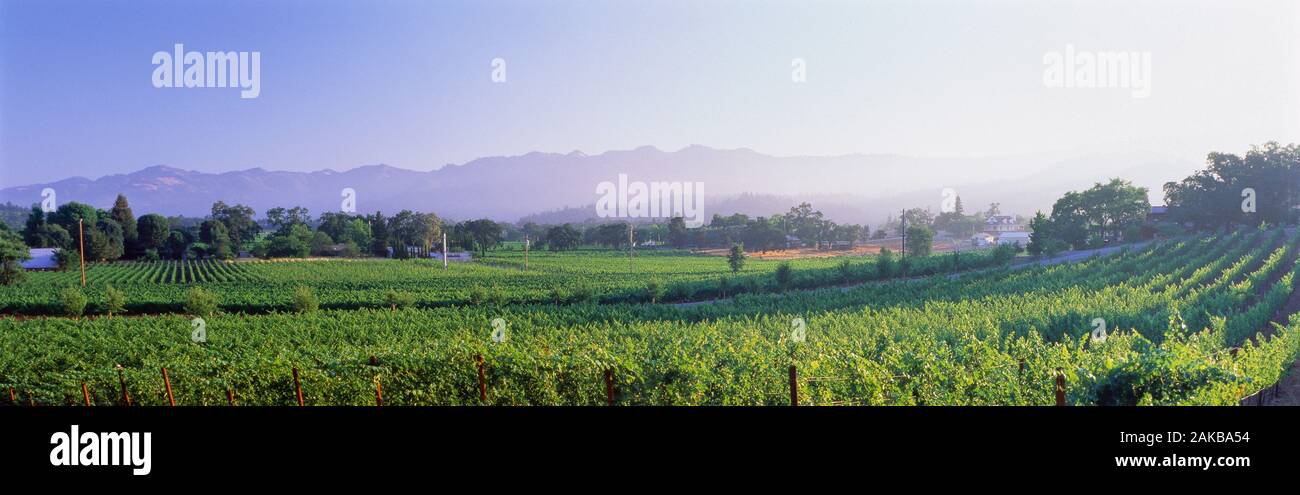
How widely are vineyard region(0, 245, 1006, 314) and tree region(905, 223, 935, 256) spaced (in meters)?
1.72

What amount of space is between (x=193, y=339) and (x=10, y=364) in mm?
3040

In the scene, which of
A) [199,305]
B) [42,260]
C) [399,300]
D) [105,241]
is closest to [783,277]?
[399,300]

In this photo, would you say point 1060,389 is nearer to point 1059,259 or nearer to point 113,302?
point 113,302

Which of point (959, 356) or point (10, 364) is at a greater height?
point (959, 356)

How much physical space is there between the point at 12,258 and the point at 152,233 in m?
3.45

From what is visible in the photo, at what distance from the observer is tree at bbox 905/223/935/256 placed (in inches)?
1132

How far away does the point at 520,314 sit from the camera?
16.9 meters

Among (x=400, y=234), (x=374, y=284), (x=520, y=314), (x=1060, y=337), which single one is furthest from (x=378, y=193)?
(x=1060, y=337)

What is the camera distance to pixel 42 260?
20656mm

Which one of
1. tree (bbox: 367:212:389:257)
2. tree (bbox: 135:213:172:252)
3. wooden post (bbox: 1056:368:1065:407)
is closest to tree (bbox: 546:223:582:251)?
tree (bbox: 367:212:389:257)

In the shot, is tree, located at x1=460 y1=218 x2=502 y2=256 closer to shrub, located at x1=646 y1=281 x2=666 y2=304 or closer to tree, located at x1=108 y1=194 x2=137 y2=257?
tree, located at x1=108 y1=194 x2=137 y2=257
